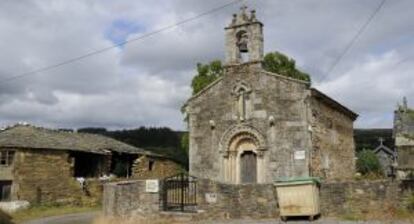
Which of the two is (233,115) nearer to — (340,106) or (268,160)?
(268,160)

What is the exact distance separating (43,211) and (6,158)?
4.17 metres

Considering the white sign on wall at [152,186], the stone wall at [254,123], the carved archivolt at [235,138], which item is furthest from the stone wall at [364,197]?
the carved archivolt at [235,138]

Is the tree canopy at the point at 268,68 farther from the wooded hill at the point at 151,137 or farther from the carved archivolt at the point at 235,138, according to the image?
the wooded hill at the point at 151,137

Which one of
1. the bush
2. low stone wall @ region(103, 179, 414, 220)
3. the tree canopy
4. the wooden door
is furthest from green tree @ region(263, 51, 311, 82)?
low stone wall @ region(103, 179, 414, 220)

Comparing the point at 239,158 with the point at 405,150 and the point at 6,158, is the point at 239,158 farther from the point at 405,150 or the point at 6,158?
the point at 6,158

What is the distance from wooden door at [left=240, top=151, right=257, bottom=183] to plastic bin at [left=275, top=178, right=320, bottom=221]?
23.5 ft

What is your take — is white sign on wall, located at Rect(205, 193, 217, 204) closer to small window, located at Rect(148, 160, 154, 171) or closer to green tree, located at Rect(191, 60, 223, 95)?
green tree, located at Rect(191, 60, 223, 95)

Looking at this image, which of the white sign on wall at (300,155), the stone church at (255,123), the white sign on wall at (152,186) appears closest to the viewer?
the white sign on wall at (152,186)

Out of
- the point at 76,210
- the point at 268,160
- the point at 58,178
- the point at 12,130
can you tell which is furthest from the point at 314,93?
the point at 12,130

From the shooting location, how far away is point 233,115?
83.5ft

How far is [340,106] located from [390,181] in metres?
10.9

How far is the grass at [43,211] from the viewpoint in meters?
29.0

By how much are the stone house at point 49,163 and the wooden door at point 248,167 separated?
46.3 feet

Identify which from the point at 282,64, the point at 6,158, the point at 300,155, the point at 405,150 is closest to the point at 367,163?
the point at 282,64
